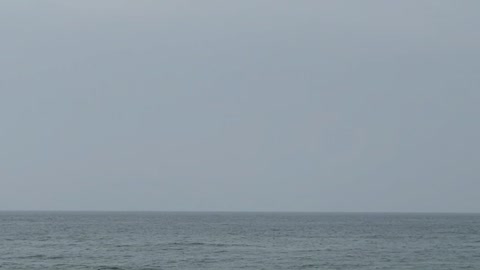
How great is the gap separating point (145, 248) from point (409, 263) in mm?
22470

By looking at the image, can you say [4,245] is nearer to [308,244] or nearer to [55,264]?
[55,264]

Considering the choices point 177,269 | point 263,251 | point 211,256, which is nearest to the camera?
point 177,269

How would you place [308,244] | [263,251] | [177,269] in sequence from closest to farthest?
1. [177,269]
2. [263,251]
3. [308,244]

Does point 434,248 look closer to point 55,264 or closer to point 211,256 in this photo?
point 211,256

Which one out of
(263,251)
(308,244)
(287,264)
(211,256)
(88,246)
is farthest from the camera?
(308,244)

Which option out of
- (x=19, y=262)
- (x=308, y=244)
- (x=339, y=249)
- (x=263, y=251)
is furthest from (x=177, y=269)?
(x=308, y=244)

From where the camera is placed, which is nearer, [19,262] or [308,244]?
[19,262]

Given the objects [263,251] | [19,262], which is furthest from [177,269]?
[263,251]

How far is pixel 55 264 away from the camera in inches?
1834

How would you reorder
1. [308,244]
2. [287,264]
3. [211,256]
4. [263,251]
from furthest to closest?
[308,244] → [263,251] → [211,256] → [287,264]

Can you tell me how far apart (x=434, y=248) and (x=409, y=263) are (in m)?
15.0

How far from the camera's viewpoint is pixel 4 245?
64062 mm

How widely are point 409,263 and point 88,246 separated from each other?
27.9m

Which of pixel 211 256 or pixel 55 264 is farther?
pixel 211 256
